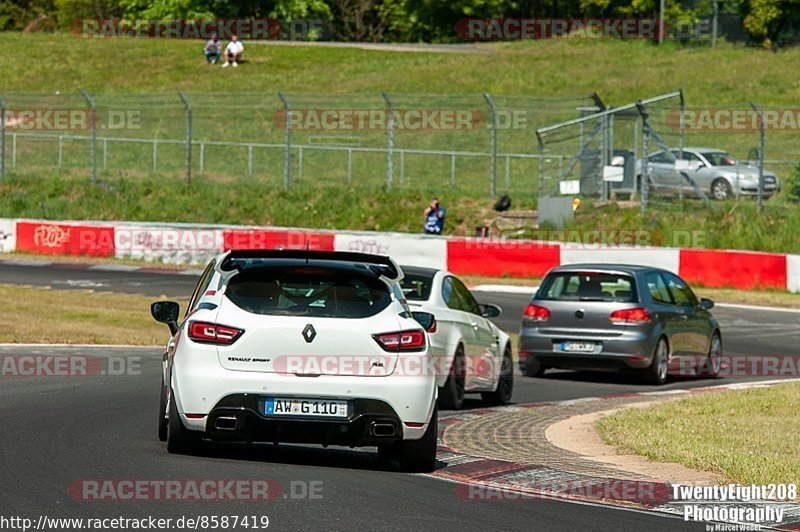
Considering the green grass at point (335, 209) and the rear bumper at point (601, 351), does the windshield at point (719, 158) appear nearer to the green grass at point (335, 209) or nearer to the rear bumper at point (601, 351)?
the green grass at point (335, 209)

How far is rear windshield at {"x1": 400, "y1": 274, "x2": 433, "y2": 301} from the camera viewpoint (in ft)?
51.2

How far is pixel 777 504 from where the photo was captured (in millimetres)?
9352

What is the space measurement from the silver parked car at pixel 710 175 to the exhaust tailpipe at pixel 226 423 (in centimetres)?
2750

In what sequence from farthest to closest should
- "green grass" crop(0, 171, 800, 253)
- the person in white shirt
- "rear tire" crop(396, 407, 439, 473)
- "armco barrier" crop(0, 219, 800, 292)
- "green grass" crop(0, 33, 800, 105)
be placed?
the person in white shirt, "green grass" crop(0, 33, 800, 105), "green grass" crop(0, 171, 800, 253), "armco barrier" crop(0, 219, 800, 292), "rear tire" crop(396, 407, 439, 473)

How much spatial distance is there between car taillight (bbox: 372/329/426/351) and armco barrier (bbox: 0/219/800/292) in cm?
2174

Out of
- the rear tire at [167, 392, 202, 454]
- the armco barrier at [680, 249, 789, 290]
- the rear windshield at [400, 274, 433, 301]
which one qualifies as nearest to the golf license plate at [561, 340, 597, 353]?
the rear windshield at [400, 274, 433, 301]

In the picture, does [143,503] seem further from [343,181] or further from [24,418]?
[343,181]

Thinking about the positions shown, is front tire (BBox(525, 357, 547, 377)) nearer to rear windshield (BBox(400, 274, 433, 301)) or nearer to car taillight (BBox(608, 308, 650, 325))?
car taillight (BBox(608, 308, 650, 325))

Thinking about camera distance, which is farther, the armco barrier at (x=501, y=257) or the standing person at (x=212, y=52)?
the standing person at (x=212, y=52)

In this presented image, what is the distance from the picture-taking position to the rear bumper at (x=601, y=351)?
19172 millimetres

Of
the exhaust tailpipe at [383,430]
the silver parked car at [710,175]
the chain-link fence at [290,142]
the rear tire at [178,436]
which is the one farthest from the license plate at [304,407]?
the chain-link fence at [290,142]

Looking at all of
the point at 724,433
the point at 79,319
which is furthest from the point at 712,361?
the point at 79,319

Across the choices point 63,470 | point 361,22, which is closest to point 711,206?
point 63,470

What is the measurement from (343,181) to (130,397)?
97.7 ft
